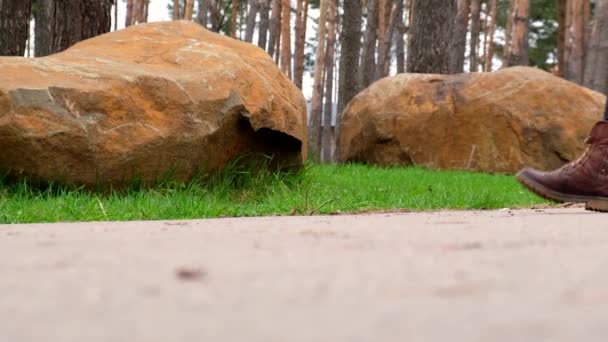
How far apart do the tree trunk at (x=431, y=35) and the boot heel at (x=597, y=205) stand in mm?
6315

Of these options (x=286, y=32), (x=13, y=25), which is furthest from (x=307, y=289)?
(x=286, y=32)

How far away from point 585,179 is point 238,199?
200 centimetres

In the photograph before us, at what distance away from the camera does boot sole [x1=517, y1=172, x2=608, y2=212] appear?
2.92m

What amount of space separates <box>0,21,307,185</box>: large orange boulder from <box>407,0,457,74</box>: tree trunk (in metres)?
4.59

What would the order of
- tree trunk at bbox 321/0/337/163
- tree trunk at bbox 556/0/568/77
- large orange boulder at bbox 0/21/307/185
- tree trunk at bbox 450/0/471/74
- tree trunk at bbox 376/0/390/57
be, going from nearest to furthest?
large orange boulder at bbox 0/21/307/185 < tree trunk at bbox 450/0/471/74 < tree trunk at bbox 556/0/568/77 < tree trunk at bbox 321/0/337/163 < tree trunk at bbox 376/0/390/57

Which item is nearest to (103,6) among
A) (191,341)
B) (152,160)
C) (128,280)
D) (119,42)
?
(119,42)

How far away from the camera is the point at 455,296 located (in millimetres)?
853

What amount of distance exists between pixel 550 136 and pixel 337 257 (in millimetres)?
7325

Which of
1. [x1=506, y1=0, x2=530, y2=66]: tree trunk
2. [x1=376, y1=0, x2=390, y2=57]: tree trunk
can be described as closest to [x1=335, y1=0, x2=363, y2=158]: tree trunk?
[x1=506, y1=0, x2=530, y2=66]: tree trunk

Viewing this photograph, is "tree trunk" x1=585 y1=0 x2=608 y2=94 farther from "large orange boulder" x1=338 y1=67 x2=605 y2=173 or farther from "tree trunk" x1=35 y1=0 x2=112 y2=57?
"tree trunk" x1=35 y1=0 x2=112 y2=57

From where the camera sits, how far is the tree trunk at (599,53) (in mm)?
9844

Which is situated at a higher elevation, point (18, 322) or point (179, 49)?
point (179, 49)

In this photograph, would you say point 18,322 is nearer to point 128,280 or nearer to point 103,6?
point 128,280

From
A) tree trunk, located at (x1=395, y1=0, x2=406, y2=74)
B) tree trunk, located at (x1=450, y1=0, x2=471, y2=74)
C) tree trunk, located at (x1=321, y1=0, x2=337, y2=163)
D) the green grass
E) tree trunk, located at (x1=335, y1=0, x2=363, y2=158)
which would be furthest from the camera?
tree trunk, located at (x1=395, y1=0, x2=406, y2=74)
